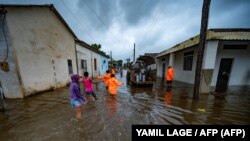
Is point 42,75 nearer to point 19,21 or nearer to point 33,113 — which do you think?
point 19,21

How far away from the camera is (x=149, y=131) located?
7.68 ft

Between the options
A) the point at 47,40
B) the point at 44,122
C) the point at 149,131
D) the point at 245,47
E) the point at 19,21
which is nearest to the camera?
the point at 149,131

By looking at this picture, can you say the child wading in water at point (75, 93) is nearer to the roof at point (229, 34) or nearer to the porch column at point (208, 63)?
the porch column at point (208, 63)

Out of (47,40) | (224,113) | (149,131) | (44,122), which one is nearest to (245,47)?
(224,113)

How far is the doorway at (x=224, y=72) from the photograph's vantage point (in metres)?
9.22

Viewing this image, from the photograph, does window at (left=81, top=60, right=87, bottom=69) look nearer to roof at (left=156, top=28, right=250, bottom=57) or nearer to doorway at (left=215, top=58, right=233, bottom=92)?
roof at (left=156, top=28, right=250, bottom=57)

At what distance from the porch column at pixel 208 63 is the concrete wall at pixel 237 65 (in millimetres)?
2781

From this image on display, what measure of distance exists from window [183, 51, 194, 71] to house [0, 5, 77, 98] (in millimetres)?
11639

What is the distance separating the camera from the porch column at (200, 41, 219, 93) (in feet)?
22.8

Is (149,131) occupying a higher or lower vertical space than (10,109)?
higher

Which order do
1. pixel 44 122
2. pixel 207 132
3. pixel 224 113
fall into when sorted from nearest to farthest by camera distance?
1. pixel 207 132
2. pixel 44 122
3. pixel 224 113

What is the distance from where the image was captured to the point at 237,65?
9125mm

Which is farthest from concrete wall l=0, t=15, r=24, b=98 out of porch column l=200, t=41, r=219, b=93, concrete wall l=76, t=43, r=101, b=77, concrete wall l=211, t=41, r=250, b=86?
concrete wall l=211, t=41, r=250, b=86

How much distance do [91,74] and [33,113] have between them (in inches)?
436
